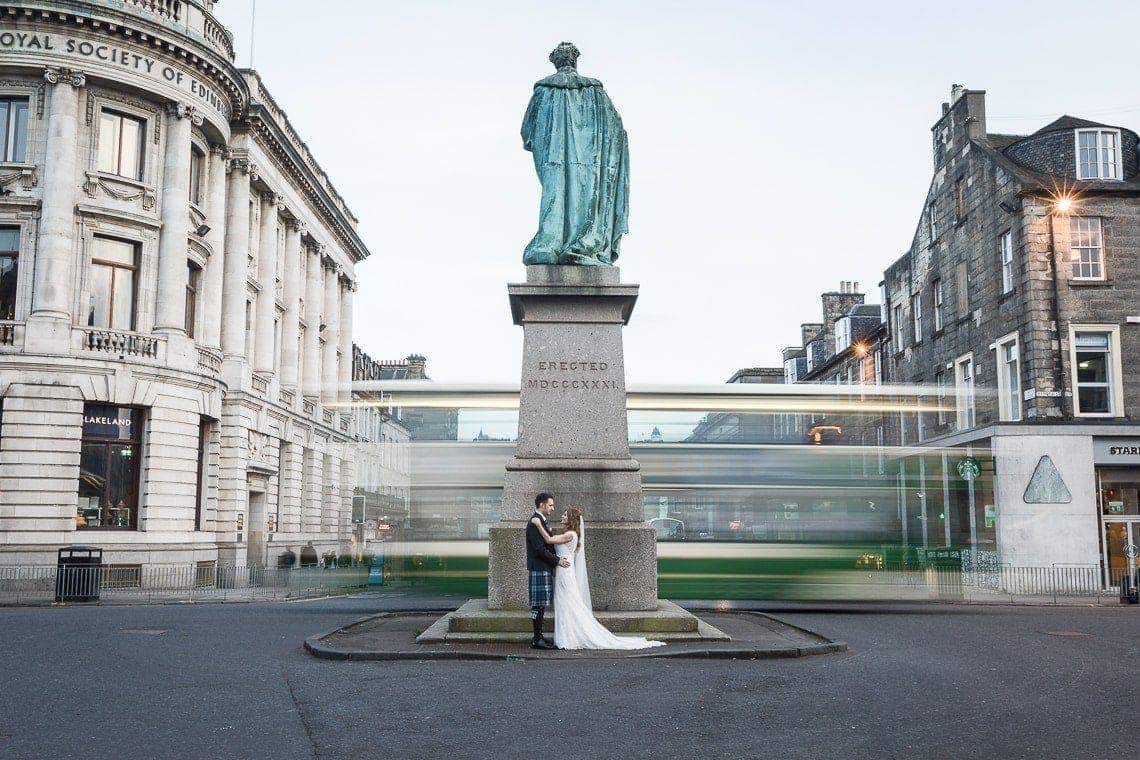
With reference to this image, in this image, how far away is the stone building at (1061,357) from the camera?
28.7 meters

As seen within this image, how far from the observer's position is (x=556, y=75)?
45.0 feet

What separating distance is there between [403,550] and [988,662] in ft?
42.2

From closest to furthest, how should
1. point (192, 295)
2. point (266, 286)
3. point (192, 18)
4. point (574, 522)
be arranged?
point (574, 522) → point (192, 18) → point (192, 295) → point (266, 286)

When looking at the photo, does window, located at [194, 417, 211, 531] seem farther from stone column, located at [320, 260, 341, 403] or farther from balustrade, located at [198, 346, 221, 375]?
stone column, located at [320, 260, 341, 403]

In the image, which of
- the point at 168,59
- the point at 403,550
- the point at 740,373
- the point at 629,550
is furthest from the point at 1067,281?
the point at 740,373

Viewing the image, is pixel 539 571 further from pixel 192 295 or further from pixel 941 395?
pixel 941 395

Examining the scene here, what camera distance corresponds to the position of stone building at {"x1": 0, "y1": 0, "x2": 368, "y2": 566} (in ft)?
93.6

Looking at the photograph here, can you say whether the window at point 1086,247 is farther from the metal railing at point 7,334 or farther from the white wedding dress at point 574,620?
the metal railing at point 7,334

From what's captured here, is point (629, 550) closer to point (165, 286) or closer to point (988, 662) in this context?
point (988, 662)

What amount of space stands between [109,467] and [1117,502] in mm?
29015

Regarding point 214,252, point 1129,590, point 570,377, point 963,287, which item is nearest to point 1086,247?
point 963,287

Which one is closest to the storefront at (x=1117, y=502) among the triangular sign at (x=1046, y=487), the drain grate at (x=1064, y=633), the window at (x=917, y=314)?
the triangular sign at (x=1046, y=487)

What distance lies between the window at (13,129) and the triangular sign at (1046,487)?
1192 inches

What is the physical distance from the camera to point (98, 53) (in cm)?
2978
